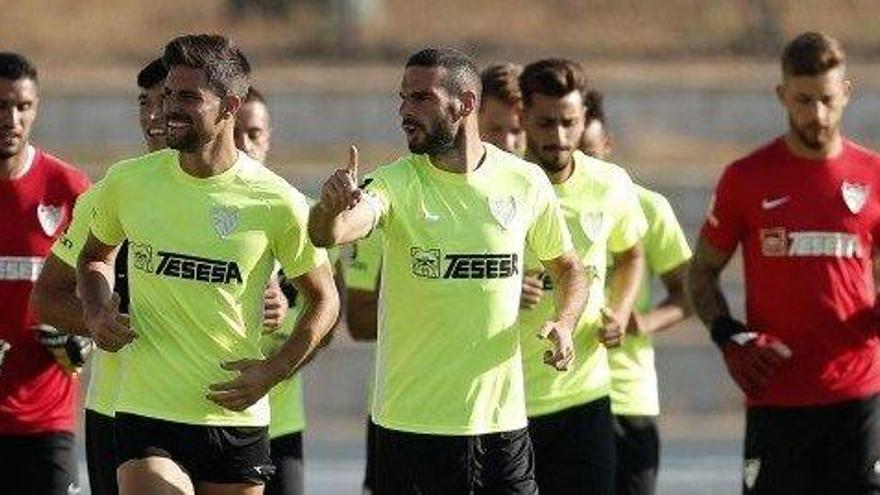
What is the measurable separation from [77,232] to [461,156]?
1.27m

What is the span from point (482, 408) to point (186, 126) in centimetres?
132

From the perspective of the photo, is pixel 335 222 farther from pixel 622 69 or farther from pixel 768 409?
pixel 622 69

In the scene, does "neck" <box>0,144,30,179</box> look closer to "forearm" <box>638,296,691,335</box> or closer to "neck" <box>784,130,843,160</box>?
"forearm" <box>638,296,691,335</box>

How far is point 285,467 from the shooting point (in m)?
10.6

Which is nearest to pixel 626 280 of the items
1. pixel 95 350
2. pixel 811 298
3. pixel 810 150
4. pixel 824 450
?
pixel 811 298

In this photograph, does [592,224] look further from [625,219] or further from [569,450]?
[569,450]

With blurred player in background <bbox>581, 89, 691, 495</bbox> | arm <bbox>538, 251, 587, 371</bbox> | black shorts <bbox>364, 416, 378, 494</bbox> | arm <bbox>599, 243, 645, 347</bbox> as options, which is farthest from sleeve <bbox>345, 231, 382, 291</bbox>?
arm <bbox>538, 251, 587, 371</bbox>

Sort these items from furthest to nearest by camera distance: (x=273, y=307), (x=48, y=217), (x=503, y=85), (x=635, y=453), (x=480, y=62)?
(x=480, y=62) < (x=635, y=453) < (x=503, y=85) < (x=48, y=217) < (x=273, y=307)

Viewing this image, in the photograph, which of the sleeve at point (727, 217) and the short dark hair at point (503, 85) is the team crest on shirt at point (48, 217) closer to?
the short dark hair at point (503, 85)

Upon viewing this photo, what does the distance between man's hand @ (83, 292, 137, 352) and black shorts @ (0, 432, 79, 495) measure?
1.75 metres

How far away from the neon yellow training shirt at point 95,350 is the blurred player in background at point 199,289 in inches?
3.0

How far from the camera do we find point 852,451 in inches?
426

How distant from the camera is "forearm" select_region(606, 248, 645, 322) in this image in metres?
11.1

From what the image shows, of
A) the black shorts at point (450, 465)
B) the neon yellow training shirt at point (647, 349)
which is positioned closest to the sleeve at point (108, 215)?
the black shorts at point (450, 465)
